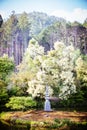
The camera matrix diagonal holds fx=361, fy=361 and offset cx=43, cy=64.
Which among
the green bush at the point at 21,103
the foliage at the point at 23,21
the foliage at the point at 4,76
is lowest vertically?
the green bush at the point at 21,103

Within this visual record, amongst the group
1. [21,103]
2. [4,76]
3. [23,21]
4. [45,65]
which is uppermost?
[23,21]

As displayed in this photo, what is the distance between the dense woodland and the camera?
4.41 metres

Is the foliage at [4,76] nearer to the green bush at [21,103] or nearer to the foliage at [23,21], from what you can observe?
the green bush at [21,103]

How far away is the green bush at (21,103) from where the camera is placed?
4430mm

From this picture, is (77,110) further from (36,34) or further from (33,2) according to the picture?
(33,2)

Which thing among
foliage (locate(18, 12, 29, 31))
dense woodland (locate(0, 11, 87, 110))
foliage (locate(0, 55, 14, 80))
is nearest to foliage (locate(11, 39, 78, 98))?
dense woodland (locate(0, 11, 87, 110))

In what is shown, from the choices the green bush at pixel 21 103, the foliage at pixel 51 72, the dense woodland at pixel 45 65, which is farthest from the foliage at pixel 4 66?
the green bush at pixel 21 103

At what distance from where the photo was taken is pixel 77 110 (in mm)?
4367

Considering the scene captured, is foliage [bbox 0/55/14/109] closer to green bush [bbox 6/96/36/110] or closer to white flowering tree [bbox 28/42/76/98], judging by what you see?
green bush [bbox 6/96/36/110]

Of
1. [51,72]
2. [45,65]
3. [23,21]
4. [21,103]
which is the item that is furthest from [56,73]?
[23,21]

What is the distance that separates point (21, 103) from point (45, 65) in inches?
21.8

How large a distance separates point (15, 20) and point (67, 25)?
658 millimetres

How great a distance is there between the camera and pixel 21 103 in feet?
14.6

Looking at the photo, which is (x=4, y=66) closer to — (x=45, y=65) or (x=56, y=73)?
(x=45, y=65)
